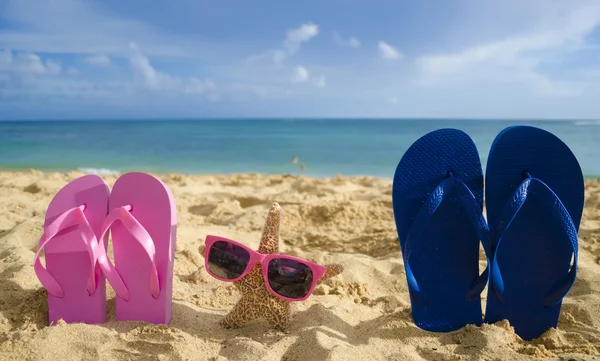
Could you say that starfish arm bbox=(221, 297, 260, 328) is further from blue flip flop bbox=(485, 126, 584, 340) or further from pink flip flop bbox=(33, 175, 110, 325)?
blue flip flop bbox=(485, 126, 584, 340)

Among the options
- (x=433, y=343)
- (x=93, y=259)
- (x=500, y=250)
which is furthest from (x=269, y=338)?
(x=500, y=250)

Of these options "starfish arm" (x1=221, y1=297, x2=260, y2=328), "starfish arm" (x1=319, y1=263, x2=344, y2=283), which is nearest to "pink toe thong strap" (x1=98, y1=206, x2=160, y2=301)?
"starfish arm" (x1=221, y1=297, x2=260, y2=328)

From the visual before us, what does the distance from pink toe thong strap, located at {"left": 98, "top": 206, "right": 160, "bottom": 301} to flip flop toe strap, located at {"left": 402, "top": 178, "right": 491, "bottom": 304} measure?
910 millimetres

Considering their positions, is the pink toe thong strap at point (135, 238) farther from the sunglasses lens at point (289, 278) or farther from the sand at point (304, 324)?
the sunglasses lens at point (289, 278)

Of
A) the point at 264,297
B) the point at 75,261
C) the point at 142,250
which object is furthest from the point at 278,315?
the point at 75,261

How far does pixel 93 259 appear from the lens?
62.0 inches

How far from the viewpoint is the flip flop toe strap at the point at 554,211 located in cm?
146

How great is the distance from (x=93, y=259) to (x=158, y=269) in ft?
0.76

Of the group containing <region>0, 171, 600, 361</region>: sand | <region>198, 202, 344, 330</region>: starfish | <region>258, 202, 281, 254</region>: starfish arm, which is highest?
<region>258, 202, 281, 254</region>: starfish arm

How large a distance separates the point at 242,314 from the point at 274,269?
0.72ft

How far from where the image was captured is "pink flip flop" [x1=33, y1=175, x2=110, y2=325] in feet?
5.44

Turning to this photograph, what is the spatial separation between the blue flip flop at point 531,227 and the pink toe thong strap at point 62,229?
148 centimetres

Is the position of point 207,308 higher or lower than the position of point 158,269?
lower

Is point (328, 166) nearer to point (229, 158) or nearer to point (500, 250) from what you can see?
point (229, 158)
